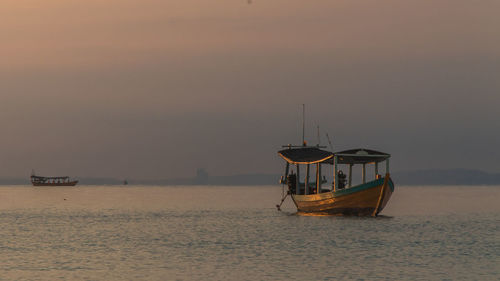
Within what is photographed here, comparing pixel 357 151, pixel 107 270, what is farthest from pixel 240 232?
pixel 107 270

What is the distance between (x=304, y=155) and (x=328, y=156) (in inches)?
282

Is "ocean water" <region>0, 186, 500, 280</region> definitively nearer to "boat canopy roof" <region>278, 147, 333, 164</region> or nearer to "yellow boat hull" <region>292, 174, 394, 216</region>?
"yellow boat hull" <region>292, 174, 394, 216</region>

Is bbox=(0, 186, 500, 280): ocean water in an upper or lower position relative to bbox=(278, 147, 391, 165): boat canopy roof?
lower

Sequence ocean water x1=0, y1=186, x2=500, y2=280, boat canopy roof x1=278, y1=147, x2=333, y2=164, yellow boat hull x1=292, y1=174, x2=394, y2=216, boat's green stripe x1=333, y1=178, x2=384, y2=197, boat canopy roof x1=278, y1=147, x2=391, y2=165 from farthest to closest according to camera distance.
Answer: boat canopy roof x1=278, y1=147, x2=333, y2=164
boat canopy roof x1=278, y1=147, x2=391, y2=165
yellow boat hull x1=292, y1=174, x2=394, y2=216
boat's green stripe x1=333, y1=178, x2=384, y2=197
ocean water x1=0, y1=186, x2=500, y2=280

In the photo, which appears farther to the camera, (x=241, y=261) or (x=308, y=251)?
(x=308, y=251)

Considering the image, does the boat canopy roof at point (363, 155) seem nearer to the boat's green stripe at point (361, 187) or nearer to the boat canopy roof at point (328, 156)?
the boat canopy roof at point (328, 156)

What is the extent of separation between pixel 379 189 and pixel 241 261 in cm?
2620

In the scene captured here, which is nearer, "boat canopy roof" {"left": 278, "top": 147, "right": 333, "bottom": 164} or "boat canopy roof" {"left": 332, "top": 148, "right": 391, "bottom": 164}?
"boat canopy roof" {"left": 332, "top": 148, "right": 391, "bottom": 164}

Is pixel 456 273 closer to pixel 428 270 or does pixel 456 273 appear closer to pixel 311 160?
pixel 428 270

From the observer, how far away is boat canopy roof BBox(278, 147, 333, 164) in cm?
6919

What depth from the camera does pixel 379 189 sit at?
206ft

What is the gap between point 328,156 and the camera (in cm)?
6588

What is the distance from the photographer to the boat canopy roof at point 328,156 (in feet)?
207

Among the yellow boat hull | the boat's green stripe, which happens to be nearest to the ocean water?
the yellow boat hull
